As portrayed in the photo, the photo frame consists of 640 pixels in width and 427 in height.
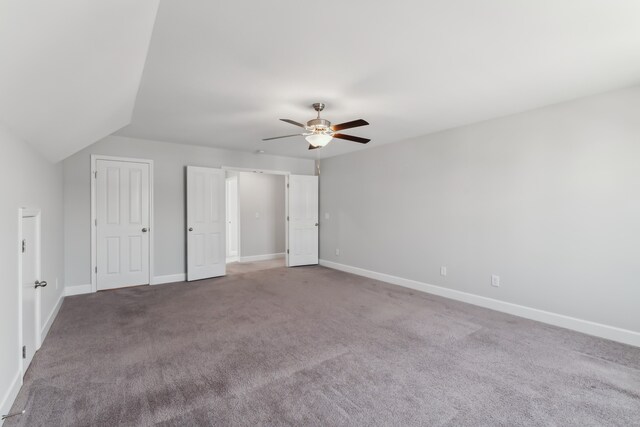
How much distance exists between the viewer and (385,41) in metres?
2.16

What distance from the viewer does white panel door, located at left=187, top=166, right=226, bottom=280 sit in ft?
17.5

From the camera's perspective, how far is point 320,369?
245cm

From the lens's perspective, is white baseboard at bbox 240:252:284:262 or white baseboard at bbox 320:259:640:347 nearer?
white baseboard at bbox 320:259:640:347

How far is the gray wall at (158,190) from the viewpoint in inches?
176

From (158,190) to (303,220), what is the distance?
287cm

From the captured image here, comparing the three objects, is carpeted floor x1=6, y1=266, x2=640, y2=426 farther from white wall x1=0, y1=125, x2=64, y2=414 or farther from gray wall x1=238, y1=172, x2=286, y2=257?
gray wall x1=238, y1=172, x2=286, y2=257

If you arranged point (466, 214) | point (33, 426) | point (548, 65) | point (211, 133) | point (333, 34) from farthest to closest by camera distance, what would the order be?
1. point (211, 133)
2. point (466, 214)
3. point (548, 65)
4. point (333, 34)
5. point (33, 426)

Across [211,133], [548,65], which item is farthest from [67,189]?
[548,65]

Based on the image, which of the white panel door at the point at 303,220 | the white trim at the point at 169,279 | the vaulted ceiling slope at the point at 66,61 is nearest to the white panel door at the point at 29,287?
the vaulted ceiling slope at the point at 66,61

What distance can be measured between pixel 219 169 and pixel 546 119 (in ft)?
16.2

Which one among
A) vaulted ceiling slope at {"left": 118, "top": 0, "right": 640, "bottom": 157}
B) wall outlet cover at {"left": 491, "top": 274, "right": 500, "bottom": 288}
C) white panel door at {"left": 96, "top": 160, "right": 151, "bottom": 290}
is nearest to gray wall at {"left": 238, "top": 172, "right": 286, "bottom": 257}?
white panel door at {"left": 96, "top": 160, "right": 151, "bottom": 290}

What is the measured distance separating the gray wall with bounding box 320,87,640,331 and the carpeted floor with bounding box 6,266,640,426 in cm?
50

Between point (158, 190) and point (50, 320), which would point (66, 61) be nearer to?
point (50, 320)

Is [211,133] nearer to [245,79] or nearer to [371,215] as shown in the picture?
[245,79]
